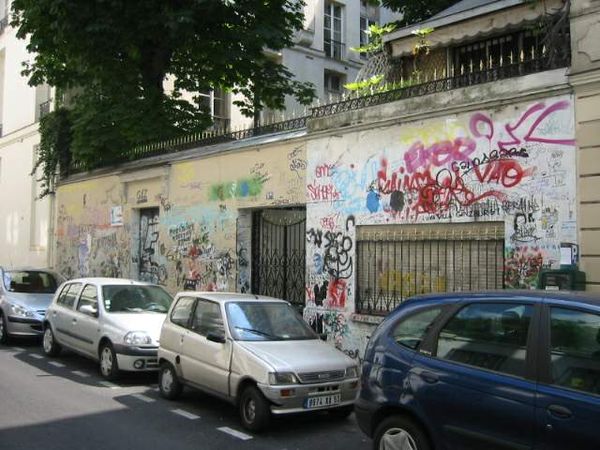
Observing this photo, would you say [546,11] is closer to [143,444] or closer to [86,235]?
[143,444]

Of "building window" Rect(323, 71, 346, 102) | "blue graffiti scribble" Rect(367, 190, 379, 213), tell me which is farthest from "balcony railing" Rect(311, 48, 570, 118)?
"building window" Rect(323, 71, 346, 102)

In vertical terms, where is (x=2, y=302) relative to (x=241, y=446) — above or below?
above

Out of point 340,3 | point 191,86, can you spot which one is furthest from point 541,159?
point 340,3

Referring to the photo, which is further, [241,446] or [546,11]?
[546,11]

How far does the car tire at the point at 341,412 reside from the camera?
7.40 meters

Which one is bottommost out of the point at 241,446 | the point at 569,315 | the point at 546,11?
the point at 241,446

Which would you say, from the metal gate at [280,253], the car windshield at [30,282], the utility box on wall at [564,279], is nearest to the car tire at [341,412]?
the utility box on wall at [564,279]

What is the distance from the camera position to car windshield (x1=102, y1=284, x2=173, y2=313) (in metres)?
10.3

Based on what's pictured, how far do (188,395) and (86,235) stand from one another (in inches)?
450

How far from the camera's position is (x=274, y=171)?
12.1 m

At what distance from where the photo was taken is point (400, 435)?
4.98 meters

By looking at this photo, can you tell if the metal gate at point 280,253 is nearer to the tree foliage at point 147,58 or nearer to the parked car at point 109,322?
the parked car at point 109,322

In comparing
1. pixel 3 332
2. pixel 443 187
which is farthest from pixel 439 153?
pixel 3 332

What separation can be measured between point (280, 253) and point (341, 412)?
5389 millimetres
